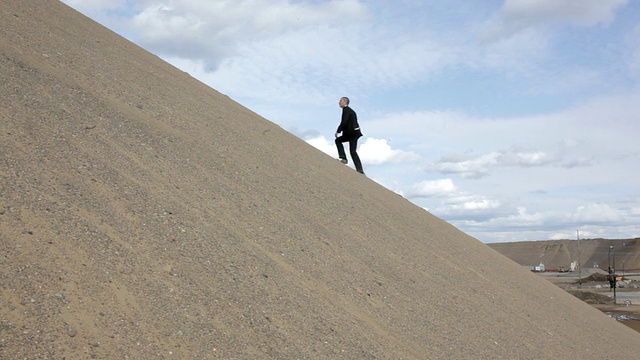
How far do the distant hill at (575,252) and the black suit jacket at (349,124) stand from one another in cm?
4163

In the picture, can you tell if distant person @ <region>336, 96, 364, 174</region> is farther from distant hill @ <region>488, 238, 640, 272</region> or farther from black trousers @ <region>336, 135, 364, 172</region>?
distant hill @ <region>488, 238, 640, 272</region>

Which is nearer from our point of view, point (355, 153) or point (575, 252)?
point (355, 153)

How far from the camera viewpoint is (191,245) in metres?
5.35

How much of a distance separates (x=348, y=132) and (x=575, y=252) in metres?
51.4

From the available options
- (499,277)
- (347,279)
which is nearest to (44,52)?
(347,279)

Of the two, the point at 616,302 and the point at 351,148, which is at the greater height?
the point at 351,148

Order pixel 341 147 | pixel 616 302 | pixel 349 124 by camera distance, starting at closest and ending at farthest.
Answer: pixel 349 124
pixel 341 147
pixel 616 302

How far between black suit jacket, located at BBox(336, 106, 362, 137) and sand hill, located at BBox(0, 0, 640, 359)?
1646 mm

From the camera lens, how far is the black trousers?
40.7 ft

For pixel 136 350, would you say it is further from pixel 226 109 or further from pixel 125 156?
pixel 226 109

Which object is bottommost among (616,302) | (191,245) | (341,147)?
(616,302)

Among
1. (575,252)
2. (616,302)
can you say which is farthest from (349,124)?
(575,252)

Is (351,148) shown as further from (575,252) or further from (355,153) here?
(575,252)

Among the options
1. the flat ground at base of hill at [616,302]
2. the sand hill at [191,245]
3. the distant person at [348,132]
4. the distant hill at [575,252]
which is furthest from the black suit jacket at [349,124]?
the distant hill at [575,252]
